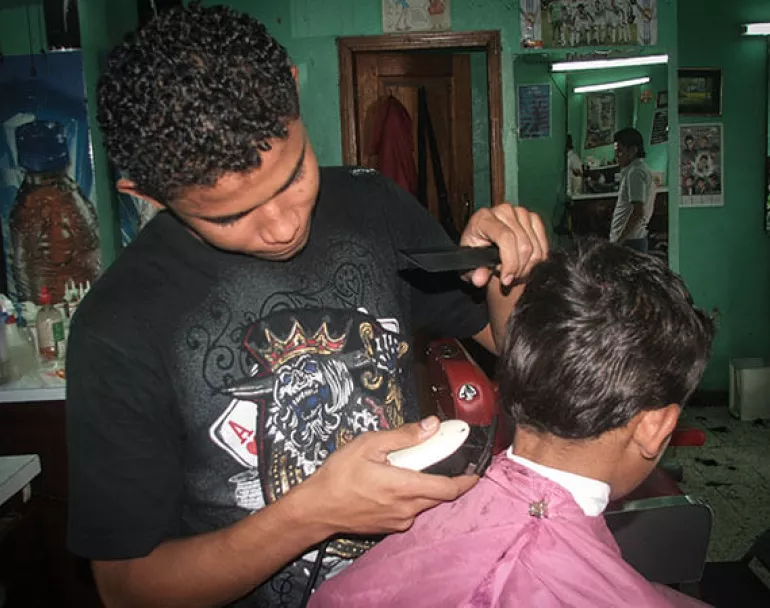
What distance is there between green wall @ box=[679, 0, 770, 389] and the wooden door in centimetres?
155

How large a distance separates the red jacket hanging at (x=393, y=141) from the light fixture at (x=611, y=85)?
45.2 inches

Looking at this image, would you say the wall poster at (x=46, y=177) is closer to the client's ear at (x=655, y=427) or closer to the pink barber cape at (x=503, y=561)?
the pink barber cape at (x=503, y=561)

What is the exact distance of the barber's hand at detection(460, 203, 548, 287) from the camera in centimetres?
104

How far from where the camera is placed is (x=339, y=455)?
2.70 feet

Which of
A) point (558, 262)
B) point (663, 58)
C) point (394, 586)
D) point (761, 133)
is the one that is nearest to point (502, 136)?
point (663, 58)

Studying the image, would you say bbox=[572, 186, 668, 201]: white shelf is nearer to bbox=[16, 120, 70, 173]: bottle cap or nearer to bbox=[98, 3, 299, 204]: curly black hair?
bbox=[16, 120, 70, 173]: bottle cap

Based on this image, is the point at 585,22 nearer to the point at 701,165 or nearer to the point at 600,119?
the point at 600,119

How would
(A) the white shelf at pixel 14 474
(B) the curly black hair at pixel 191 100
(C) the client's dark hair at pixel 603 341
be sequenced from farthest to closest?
Answer: 1. (A) the white shelf at pixel 14 474
2. (C) the client's dark hair at pixel 603 341
3. (B) the curly black hair at pixel 191 100

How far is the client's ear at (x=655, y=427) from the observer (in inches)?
41.1

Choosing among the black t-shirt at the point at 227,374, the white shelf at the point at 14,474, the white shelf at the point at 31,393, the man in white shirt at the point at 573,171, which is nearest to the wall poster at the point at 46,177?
the white shelf at the point at 31,393

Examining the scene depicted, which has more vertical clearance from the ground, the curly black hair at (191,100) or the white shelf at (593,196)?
the curly black hair at (191,100)

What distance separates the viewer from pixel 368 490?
2.62ft

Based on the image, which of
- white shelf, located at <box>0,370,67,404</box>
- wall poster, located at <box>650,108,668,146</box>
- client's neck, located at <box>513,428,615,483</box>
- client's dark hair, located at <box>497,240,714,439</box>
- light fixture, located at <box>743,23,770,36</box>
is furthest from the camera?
light fixture, located at <box>743,23,770,36</box>

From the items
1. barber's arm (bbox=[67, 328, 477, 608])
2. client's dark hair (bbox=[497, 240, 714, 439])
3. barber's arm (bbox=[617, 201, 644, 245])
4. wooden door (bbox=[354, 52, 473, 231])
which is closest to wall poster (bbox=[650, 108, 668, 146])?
barber's arm (bbox=[617, 201, 644, 245])
